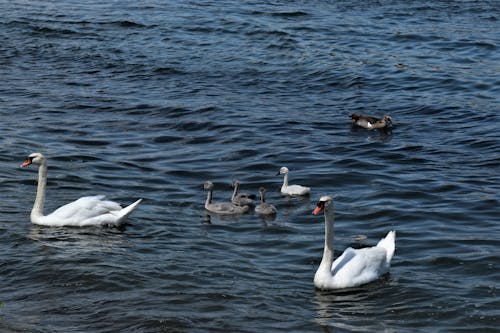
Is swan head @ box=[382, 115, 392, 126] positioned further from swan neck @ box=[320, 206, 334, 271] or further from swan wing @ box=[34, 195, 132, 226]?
swan neck @ box=[320, 206, 334, 271]

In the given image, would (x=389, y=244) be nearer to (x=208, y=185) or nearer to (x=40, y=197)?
(x=208, y=185)

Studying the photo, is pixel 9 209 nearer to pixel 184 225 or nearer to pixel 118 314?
pixel 184 225

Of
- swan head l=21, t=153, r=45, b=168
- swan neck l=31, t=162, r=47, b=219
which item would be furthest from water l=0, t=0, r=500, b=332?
swan head l=21, t=153, r=45, b=168

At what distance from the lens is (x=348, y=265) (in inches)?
489

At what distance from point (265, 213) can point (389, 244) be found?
2779 millimetres

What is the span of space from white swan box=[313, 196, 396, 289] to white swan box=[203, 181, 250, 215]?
286 cm

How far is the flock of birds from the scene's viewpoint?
1233cm

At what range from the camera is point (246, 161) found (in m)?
18.3

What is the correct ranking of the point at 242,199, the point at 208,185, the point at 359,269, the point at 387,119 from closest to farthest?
the point at 359,269
the point at 242,199
the point at 208,185
the point at 387,119

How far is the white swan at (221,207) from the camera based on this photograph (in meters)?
15.2

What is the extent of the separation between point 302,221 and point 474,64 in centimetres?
1178

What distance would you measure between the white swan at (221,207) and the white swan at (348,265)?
112 inches

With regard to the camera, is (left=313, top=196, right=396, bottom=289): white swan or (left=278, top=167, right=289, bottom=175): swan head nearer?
(left=313, top=196, right=396, bottom=289): white swan

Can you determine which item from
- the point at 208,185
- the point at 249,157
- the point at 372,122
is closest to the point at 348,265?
the point at 208,185
